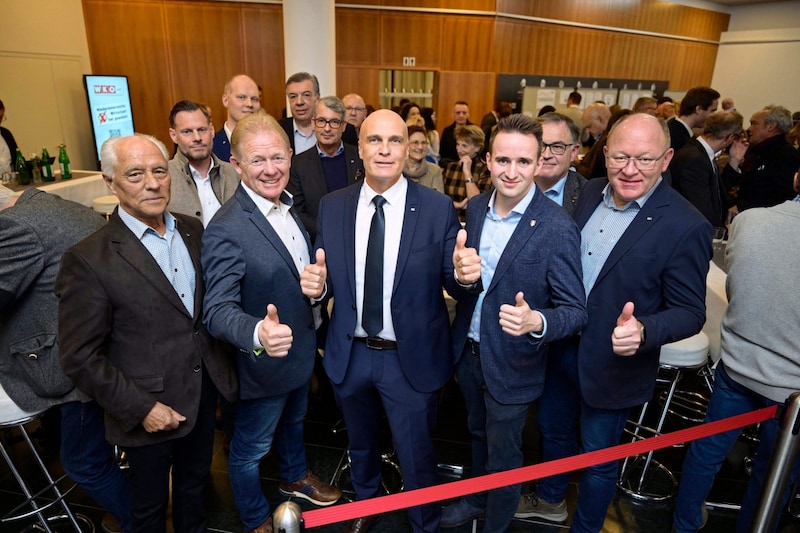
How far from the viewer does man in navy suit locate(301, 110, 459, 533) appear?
1.91m

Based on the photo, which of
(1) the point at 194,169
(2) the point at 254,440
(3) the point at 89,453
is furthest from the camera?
(1) the point at 194,169

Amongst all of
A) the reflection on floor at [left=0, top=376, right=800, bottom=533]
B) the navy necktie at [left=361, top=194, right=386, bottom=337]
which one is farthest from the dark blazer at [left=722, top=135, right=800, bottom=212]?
the navy necktie at [left=361, top=194, right=386, bottom=337]

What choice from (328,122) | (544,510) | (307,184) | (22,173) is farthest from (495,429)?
(22,173)

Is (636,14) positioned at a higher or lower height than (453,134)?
higher

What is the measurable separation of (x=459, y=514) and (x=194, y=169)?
2373 millimetres

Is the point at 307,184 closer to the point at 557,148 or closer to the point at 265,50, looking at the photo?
the point at 557,148

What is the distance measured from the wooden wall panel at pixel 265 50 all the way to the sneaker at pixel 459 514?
25.6 ft

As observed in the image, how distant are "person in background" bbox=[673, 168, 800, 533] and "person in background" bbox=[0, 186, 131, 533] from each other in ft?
8.68

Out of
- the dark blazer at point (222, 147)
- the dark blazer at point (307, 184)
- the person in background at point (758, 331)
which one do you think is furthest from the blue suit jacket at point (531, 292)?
the dark blazer at point (222, 147)

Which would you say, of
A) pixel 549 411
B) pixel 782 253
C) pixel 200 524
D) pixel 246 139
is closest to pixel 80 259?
pixel 246 139

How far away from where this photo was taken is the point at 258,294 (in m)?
1.90

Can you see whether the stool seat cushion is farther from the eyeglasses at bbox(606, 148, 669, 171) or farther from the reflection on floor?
the eyeglasses at bbox(606, 148, 669, 171)

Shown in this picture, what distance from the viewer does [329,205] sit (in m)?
2.05

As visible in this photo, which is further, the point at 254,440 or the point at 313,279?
the point at 254,440
